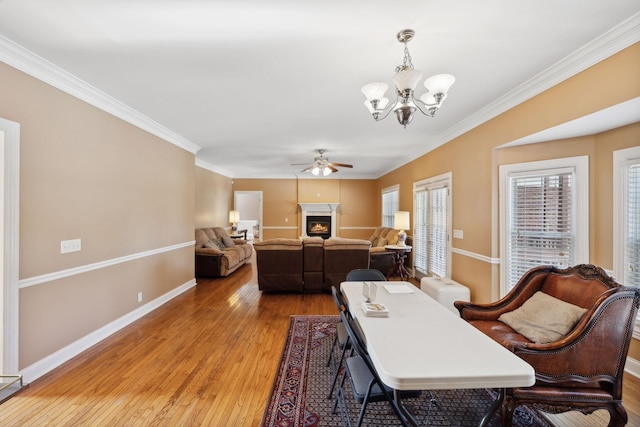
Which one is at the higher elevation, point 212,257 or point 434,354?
point 434,354

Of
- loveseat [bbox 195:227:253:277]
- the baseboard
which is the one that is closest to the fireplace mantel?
loveseat [bbox 195:227:253:277]

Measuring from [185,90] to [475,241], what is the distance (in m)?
3.93

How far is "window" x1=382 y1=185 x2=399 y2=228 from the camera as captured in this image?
23.8ft

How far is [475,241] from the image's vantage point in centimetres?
363

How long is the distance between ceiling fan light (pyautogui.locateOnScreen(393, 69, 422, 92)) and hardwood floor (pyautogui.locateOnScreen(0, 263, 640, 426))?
2.52 metres

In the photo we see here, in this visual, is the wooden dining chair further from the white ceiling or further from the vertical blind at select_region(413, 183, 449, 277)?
the vertical blind at select_region(413, 183, 449, 277)

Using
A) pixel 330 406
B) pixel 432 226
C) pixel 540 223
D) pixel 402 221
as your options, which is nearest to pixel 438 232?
pixel 432 226

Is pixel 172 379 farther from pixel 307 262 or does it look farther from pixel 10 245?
pixel 307 262

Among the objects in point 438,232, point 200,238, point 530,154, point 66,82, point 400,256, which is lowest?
point 400,256

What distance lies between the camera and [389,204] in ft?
26.1

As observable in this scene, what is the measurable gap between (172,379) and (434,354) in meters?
2.20

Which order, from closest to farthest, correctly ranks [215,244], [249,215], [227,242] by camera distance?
[215,244] < [227,242] < [249,215]

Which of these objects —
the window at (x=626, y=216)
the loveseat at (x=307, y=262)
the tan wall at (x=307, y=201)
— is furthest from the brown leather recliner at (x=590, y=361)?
the tan wall at (x=307, y=201)

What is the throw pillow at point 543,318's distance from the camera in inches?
74.4
